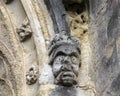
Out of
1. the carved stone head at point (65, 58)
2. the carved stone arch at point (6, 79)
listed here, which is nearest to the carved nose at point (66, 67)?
the carved stone head at point (65, 58)

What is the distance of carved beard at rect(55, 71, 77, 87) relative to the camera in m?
2.23

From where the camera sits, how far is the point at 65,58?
2.29 meters

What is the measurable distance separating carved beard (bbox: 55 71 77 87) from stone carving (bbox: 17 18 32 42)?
40 cm

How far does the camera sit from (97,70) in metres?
2.35

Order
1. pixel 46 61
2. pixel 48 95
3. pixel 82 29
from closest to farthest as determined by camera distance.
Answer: pixel 48 95, pixel 46 61, pixel 82 29

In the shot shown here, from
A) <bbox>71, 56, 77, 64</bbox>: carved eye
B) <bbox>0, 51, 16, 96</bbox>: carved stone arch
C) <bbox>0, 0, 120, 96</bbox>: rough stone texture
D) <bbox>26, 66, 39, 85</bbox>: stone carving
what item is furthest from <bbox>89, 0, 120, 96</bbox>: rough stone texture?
<bbox>0, 51, 16, 96</bbox>: carved stone arch

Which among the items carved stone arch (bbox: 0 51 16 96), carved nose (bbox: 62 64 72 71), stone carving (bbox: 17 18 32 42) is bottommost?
carved stone arch (bbox: 0 51 16 96)

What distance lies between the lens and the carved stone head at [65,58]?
224 centimetres

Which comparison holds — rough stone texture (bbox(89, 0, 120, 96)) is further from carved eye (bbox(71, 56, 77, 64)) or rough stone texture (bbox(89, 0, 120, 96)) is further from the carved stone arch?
the carved stone arch

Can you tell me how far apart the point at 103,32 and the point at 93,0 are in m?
0.26

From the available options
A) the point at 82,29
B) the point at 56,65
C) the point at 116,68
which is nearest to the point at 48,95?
the point at 56,65

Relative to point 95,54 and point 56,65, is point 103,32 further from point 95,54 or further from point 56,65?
point 56,65

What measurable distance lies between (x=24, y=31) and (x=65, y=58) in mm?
397

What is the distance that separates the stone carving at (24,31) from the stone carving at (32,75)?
0.23 m
